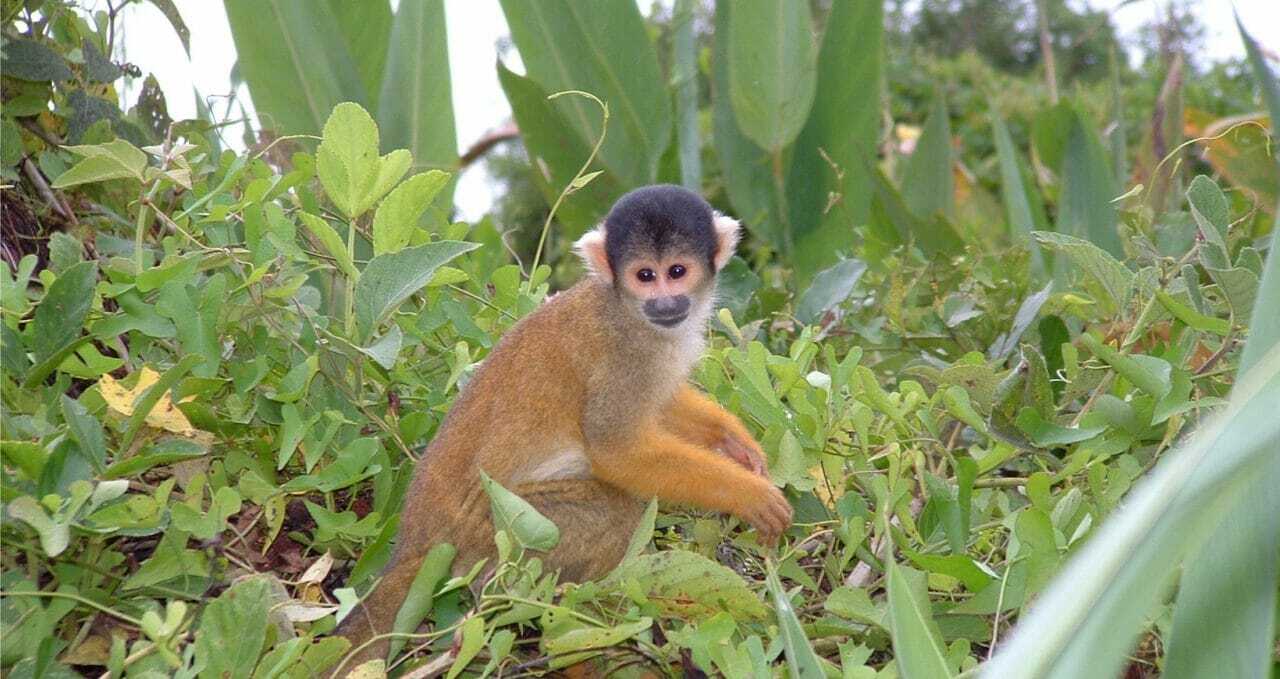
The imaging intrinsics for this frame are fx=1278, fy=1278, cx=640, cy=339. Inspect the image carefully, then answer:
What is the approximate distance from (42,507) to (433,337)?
1.05 meters

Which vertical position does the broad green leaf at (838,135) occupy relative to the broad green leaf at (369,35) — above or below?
below

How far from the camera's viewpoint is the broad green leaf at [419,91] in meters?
4.58

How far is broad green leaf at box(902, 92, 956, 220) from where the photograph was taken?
5.48 m

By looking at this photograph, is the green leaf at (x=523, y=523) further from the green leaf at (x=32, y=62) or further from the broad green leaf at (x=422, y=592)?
the green leaf at (x=32, y=62)

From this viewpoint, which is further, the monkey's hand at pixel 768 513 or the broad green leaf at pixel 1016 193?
the broad green leaf at pixel 1016 193

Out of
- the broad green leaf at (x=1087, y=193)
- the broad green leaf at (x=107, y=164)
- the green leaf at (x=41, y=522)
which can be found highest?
the broad green leaf at (x=107, y=164)

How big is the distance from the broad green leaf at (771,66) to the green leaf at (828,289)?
160cm

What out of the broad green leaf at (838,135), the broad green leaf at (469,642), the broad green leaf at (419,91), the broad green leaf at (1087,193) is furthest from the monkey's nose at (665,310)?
the broad green leaf at (1087,193)

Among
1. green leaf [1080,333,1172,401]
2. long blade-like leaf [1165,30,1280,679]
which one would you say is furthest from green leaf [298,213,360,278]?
long blade-like leaf [1165,30,1280,679]

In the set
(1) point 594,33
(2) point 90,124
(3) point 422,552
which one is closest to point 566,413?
(3) point 422,552

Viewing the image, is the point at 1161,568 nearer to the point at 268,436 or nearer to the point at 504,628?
the point at 504,628

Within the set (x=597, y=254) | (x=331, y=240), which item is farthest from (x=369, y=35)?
(x=331, y=240)

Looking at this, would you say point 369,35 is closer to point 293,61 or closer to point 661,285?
point 293,61

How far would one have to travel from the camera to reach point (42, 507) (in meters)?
1.91
